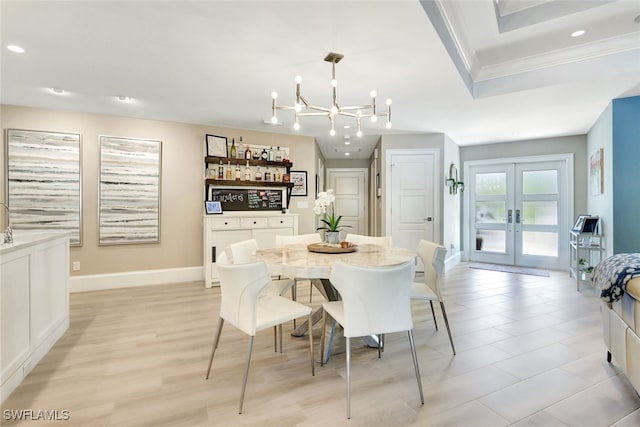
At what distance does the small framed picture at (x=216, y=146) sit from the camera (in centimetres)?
484

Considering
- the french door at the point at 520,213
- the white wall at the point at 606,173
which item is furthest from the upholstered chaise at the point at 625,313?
the french door at the point at 520,213

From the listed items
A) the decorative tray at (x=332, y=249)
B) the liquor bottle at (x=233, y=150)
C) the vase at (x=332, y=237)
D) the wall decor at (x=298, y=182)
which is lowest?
the decorative tray at (x=332, y=249)

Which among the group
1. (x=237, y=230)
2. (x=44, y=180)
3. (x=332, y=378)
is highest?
(x=44, y=180)

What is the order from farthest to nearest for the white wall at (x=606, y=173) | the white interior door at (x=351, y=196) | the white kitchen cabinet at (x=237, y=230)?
the white interior door at (x=351, y=196) → the white kitchen cabinet at (x=237, y=230) → the white wall at (x=606, y=173)

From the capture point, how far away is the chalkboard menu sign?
496cm

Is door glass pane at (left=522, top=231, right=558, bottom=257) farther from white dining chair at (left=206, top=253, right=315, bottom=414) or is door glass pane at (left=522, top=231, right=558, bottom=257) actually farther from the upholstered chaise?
white dining chair at (left=206, top=253, right=315, bottom=414)

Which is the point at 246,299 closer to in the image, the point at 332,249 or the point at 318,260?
the point at 318,260

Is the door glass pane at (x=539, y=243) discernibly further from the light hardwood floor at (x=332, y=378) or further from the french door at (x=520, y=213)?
the light hardwood floor at (x=332, y=378)

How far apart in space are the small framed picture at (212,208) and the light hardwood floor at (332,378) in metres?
1.64

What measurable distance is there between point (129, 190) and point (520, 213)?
6587 millimetres

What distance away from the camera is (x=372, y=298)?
6.05 feet

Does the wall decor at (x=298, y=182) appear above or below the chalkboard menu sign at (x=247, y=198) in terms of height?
above

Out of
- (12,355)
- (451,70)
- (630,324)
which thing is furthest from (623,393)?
(12,355)

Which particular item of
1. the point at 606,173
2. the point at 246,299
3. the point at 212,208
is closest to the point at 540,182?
the point at 606,173
